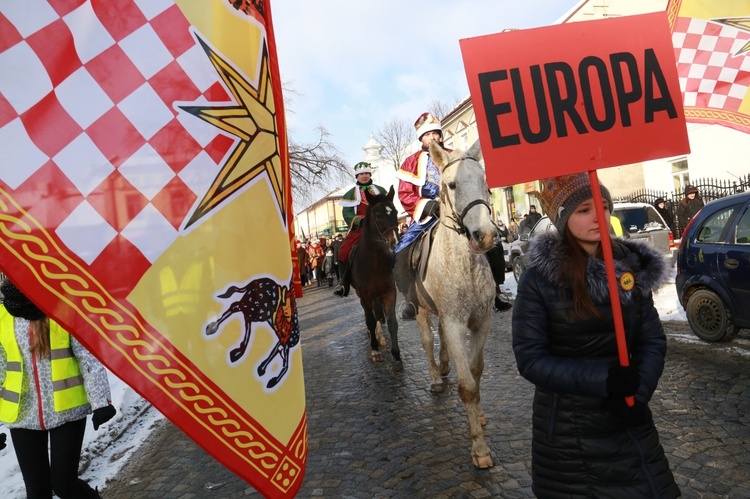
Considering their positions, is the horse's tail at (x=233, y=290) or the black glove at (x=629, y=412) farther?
the black glove at (x=629, y=412)

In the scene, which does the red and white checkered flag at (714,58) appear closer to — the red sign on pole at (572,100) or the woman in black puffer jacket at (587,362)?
the red sign on pole at (572,100)

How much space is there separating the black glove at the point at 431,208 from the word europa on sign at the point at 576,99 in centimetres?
331

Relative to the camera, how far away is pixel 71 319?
54.4 inches

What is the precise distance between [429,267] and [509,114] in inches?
110

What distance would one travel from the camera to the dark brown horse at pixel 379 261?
309 inches

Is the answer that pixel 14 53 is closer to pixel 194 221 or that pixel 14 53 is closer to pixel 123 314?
pixel 194 221

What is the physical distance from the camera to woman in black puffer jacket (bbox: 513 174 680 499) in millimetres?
2018

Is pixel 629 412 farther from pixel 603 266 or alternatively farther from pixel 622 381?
pixel 603 266

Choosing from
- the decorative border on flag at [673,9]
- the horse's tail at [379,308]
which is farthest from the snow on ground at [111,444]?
the horse's tail at [379,308]

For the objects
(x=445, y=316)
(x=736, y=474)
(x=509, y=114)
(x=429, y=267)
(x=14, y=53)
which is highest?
(x=14, y=53)

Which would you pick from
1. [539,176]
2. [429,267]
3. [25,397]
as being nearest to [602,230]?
[539,176]

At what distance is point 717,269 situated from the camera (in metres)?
6.70

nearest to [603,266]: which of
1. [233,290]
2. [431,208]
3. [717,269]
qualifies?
[233,290]

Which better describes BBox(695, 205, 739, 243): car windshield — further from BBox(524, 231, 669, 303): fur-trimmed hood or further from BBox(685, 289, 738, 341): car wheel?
BBox(524, 231, 669, 303): fur-trimmed hood
